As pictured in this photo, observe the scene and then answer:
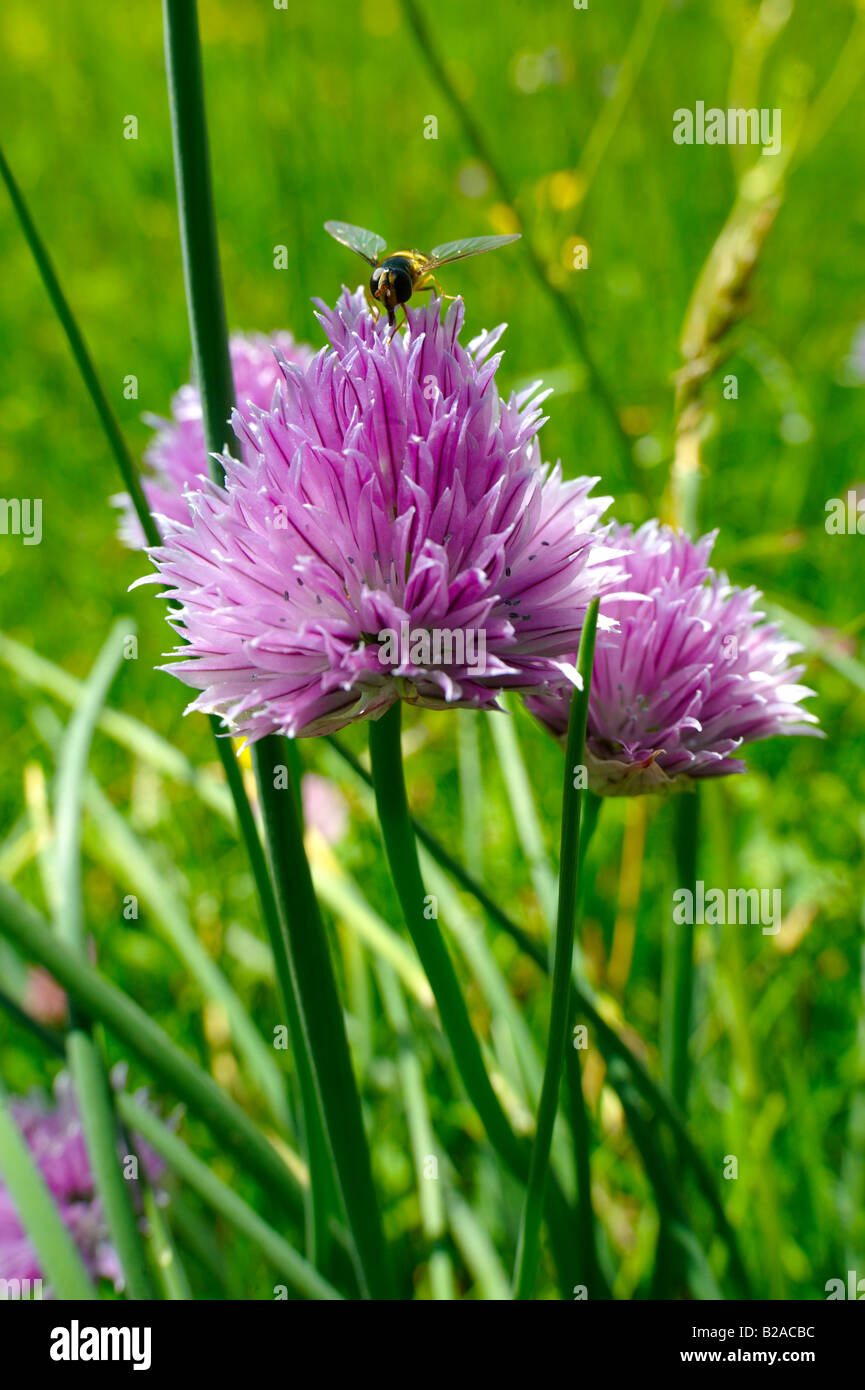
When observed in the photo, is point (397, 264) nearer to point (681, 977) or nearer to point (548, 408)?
point (681, 977)

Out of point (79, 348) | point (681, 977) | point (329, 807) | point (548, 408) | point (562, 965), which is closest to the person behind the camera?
point (562, 965)

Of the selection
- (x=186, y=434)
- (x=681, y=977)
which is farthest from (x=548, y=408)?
(x=681, y=977)

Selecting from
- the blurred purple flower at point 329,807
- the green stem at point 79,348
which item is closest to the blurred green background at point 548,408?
the blurred purple flower at point 329,807

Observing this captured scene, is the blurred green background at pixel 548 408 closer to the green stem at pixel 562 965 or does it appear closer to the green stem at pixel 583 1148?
the green stem at pixel 583 1148

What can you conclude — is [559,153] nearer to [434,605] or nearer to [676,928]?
[676,928]

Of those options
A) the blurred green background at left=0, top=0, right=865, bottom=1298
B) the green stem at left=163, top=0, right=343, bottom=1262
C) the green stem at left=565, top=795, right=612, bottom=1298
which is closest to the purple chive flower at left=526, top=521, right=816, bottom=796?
the green stem at left=565, top=795, right=612, bottom=1298

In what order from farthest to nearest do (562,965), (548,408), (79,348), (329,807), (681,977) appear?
(548,408) → (329,807) → (681,977) → (79,348) → (562,965)

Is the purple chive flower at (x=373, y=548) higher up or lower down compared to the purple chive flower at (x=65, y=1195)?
higher up
